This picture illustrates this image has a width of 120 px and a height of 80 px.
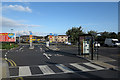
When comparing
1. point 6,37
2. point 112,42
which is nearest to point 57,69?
point 112,42

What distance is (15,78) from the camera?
251 inches

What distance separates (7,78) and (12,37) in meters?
42.0

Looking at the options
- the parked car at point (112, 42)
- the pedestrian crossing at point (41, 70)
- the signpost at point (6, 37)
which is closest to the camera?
the pedestrian crossing at point (41, 70)

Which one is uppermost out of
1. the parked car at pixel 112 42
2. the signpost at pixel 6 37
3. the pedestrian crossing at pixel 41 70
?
the signpost at pixel 6 37

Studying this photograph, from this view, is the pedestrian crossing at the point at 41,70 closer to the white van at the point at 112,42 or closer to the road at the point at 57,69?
the road at the point at 57,69

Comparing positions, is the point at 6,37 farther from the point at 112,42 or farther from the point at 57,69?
the point at 57,69

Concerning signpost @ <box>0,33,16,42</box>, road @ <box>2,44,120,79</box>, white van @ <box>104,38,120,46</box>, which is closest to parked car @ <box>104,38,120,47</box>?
white van @ <box>104,38,120,46</box>

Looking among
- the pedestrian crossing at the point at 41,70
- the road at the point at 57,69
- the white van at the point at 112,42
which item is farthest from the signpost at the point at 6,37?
the pedestrian crossing at the point at 41,70

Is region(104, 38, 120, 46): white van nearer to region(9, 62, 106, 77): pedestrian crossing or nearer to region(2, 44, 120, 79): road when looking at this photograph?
region(2, 44, 120, 79): road

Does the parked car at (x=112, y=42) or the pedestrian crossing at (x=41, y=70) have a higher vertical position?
the parked car at (x=112, y=42)

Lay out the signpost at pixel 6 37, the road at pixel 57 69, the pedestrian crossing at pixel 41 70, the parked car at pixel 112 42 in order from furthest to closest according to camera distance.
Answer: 1. the signpost at pixel 6 37
2. the parked car at pixel 112 42
3. the pedestrian crossing at pixel 41 70
4. the road at pixel 57 69

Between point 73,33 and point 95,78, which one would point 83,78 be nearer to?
point 95,78

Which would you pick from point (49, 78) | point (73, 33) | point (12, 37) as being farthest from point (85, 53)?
point (12, 37)

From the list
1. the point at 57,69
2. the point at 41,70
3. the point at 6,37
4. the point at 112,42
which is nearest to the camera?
the point at 41,70
